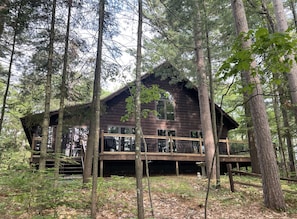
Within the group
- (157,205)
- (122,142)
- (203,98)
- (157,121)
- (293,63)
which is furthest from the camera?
(157,121)

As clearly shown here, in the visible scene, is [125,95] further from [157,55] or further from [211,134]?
[211,134]

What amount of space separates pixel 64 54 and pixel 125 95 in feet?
22.5

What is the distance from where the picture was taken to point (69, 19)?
738 cm

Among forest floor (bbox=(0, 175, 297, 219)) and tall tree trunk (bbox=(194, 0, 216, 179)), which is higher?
tall tree trunk (bbox=(194, 0, 216, 179))

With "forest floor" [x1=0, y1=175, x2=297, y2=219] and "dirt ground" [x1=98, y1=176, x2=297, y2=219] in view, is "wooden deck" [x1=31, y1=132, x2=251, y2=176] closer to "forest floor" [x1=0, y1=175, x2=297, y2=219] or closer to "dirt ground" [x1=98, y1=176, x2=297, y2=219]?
"forest floor" [x1=0, y1=175, x2=297, y2=219]

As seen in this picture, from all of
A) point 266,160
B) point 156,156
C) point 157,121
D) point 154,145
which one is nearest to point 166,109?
point 157,121

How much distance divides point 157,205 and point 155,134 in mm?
7942

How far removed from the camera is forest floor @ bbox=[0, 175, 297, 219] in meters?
4.62

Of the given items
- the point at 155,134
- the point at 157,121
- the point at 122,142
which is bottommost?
the point at 122,142

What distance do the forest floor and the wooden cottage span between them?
365 centimetres

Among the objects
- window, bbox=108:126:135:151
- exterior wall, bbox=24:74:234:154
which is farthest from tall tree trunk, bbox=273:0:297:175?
window, bbox=108:126:135:151

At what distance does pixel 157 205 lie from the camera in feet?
20.0

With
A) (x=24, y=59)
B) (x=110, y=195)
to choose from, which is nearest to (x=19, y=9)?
(x=24, y=59)

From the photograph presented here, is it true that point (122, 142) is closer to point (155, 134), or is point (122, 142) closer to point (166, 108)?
point (155, 134)
